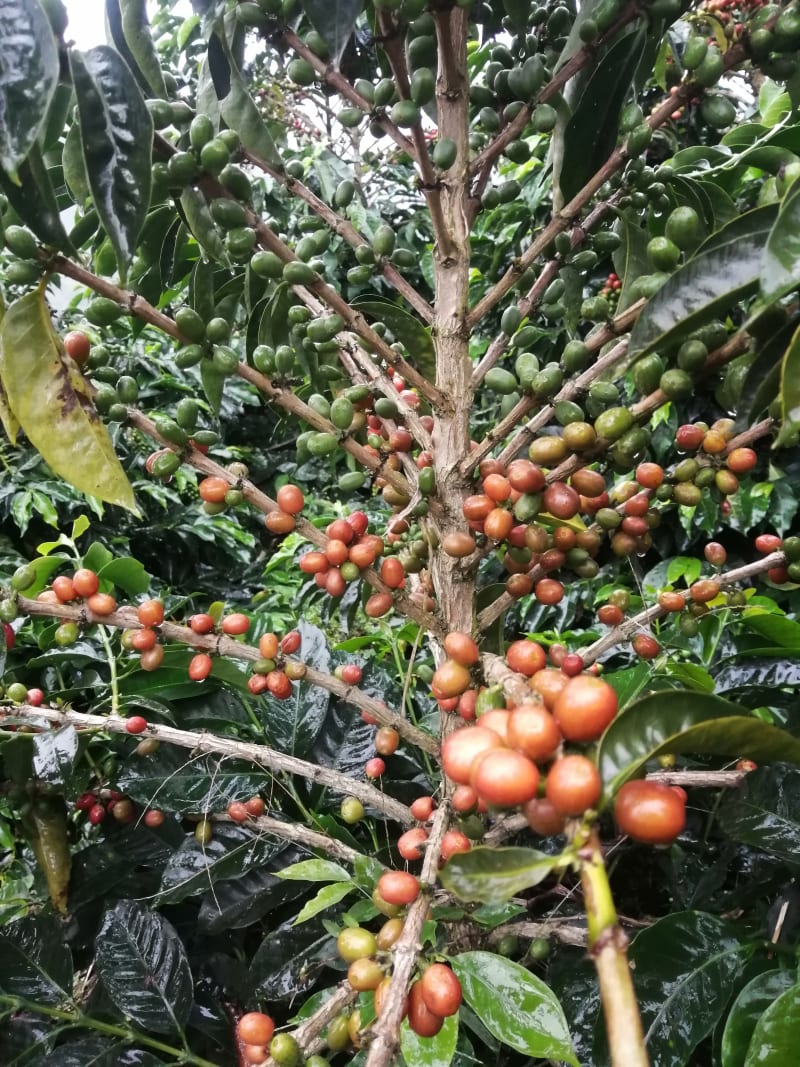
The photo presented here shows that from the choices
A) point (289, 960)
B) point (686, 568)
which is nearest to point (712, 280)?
point (289, 960)

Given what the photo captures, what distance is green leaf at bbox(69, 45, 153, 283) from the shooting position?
457 millimetres

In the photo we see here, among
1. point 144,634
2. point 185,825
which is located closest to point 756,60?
point 144,634

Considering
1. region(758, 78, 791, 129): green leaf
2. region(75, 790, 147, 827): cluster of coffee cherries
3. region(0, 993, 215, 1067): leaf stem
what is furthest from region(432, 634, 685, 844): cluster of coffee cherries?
region(758, 78, 791, 129): green leaf

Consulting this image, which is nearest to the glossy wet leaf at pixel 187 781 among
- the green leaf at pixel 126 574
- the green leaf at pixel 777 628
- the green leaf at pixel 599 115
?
the green leaf at pixel 126 574

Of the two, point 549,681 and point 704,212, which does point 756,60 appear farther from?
point 549,681

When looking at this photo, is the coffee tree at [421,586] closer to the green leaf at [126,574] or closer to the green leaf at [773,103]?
the green leaf at [126,574]

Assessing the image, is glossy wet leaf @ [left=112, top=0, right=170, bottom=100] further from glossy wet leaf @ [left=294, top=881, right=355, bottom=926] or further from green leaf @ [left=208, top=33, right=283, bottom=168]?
glossy wet leaf @ [left=294, top=881, right=355, bottom=926]

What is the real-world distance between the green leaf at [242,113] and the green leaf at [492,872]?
60 centimetres

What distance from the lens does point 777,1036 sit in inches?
19.6

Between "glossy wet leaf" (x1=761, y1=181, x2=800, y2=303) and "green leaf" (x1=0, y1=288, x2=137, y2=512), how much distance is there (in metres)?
0.44

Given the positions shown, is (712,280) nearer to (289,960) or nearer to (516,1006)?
(516,1006)

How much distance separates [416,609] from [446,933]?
0.32 m

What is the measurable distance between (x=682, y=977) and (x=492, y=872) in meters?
0.45

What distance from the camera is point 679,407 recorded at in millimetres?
2260
